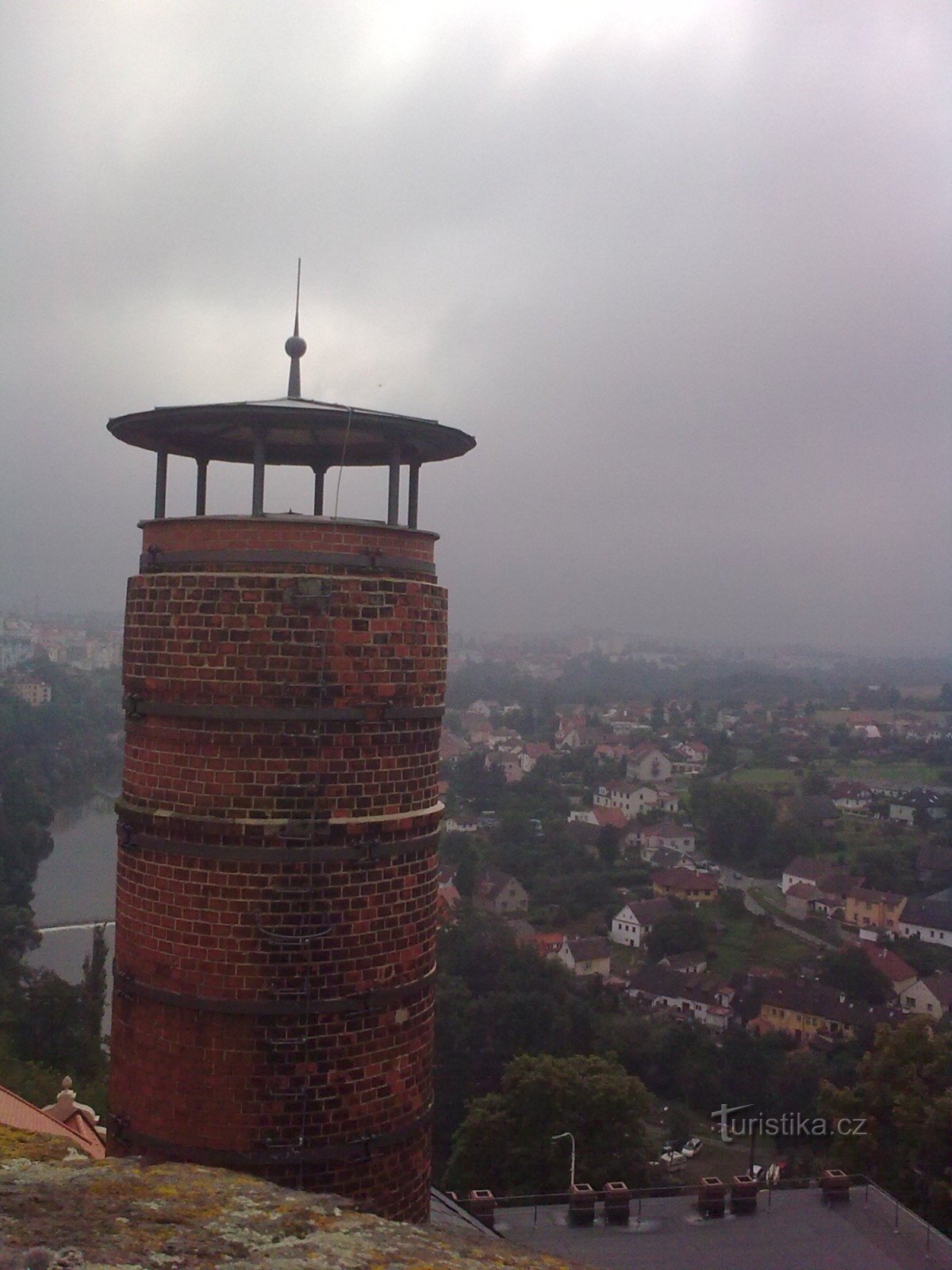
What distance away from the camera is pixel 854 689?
157 m

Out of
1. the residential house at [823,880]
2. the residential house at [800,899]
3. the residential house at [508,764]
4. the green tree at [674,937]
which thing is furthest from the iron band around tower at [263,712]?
the residential house at [508,764]

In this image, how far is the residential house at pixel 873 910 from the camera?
53.0 meters

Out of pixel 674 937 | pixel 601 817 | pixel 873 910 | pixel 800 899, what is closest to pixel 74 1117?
pixel 674 937

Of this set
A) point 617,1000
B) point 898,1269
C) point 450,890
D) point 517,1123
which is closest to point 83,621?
point 450,890

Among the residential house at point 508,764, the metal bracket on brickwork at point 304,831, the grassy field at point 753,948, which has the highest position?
the metal bracket on brickwork at point 304,831

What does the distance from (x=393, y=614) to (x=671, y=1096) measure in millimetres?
34832

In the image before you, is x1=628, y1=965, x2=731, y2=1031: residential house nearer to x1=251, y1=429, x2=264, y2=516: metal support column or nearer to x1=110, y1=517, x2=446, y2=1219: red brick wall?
x1=110, y1=517, x2=446, y2=1219: red brick wall

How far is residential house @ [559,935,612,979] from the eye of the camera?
150 ft

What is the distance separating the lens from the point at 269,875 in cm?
426

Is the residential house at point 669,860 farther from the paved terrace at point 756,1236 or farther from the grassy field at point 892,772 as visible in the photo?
the paved terrace at point 756,1236

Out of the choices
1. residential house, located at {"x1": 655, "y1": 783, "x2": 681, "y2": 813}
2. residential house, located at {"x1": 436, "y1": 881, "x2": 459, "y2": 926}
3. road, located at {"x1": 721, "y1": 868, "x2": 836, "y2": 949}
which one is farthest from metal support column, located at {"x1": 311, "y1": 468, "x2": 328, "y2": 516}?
residential house, located at {"x1": 655, "y1": 783, "x2": 681, "y2": 813}

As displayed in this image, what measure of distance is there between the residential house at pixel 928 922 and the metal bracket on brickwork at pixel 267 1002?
175 feet

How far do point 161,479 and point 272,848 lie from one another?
1955 millimetres

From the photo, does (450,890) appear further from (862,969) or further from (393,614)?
(393,614)
